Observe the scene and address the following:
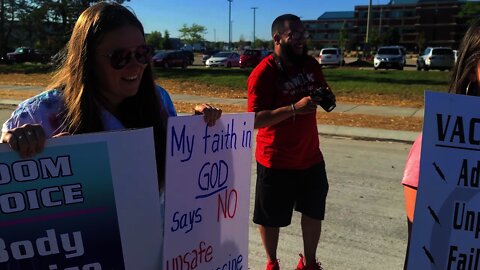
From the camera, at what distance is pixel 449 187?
67.1 inches

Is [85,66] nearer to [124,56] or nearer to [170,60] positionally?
[124,56]

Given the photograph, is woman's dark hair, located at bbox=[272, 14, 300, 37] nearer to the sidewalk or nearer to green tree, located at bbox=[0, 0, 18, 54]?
the sidewalk

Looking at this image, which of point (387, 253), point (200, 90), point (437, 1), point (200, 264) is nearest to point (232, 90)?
point (200, 90)

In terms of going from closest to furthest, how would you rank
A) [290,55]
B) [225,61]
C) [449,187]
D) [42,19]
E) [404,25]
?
[449,187]
[290,55]
[225,61]
[42,19]
[404,25]

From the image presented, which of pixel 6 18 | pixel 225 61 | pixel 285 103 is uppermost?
pixel 6 18

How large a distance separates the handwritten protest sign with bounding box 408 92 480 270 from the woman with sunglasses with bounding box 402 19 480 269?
7 centimetres

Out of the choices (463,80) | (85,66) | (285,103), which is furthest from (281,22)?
(85,66)

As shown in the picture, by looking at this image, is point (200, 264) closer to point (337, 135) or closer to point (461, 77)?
point (461, 77)

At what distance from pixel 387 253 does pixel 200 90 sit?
13.9 m

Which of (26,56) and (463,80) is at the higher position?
(463,80)

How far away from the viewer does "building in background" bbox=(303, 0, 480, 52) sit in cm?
9262

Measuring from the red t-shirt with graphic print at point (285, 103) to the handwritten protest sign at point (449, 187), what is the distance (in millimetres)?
1406

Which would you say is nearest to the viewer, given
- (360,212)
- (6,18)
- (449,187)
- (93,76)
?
(449,187)

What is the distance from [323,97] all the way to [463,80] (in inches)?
49.7
